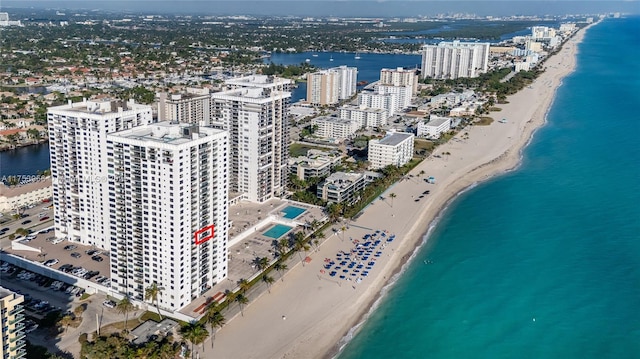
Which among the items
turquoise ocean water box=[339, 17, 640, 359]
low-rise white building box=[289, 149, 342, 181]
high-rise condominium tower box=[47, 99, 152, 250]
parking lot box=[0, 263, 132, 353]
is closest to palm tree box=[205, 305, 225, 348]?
parking lot box=[0, 263, 132, 353]

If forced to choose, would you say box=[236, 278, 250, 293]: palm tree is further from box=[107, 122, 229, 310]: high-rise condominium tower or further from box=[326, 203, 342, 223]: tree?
box=[326, 203, 342, 223]: tree

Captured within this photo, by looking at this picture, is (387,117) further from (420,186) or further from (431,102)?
(420,186)

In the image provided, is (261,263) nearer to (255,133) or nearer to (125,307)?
(125,307)

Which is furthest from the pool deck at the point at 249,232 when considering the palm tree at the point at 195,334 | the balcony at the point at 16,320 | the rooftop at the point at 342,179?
the balcony at the point at 16,320

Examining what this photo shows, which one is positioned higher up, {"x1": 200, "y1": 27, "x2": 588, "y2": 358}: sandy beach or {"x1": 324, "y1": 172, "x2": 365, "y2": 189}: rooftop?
{"x1": 324, "y1": 172, "x2": 365, "y2": 189}: rooftop

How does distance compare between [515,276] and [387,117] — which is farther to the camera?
[387,117]

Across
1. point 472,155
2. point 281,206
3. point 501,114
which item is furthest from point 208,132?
point 501,114
